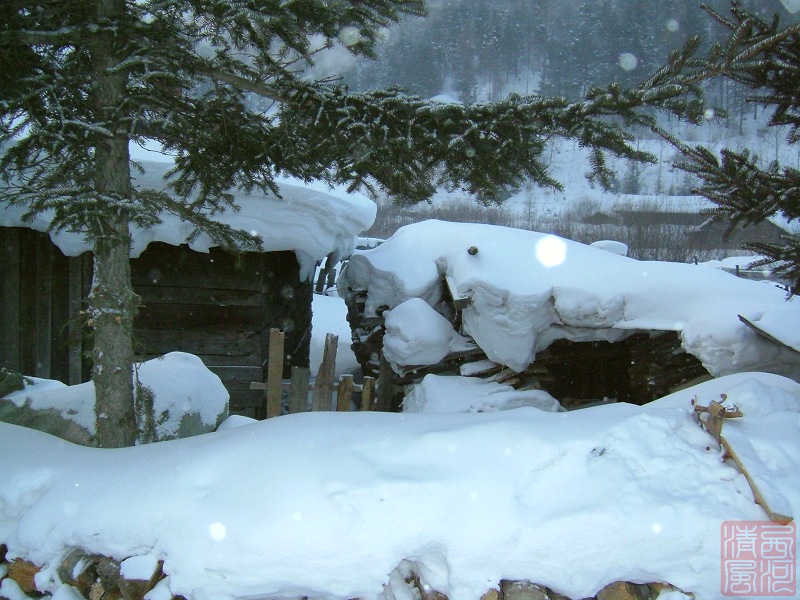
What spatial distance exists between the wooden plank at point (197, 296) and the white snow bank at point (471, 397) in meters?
2.29

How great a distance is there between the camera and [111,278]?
9.46ft

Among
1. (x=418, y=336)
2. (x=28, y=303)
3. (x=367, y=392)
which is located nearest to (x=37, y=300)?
(x=28, y=303)

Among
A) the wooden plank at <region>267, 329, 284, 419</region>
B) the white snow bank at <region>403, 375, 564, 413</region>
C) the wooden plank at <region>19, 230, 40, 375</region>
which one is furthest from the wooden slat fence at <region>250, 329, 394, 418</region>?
the wooden plank at <region>19, 230, 40, 375</region>

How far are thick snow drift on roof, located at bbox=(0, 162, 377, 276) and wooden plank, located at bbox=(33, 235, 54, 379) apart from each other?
1.74 feet

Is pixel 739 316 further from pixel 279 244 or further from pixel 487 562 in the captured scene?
pixel 279 244

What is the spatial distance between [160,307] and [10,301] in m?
1.72

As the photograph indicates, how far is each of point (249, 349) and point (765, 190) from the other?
5393 millimetres

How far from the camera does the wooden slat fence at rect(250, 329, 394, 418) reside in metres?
6.43

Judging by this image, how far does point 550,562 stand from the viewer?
203 centimetres

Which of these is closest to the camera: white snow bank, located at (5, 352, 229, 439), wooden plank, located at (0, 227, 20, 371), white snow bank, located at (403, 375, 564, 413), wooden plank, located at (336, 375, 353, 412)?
white snow bank, located at (5, 352, 229, 439)

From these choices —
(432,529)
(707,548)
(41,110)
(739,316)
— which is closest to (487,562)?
(432,529)

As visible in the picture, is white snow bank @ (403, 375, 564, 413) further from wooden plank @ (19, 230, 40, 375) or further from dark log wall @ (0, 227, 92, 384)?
wooden plank @ (19, 230, 40, 375)

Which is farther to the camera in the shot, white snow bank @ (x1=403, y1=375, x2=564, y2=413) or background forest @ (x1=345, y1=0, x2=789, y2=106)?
background forest @ (x1=345, y1=0, x2=789, y2=106)

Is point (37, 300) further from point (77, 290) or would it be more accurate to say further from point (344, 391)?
point (344, 391)
